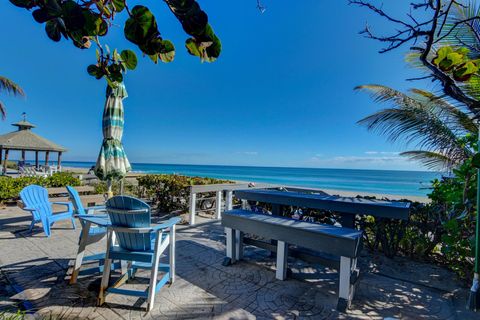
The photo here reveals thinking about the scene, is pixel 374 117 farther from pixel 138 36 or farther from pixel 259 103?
pixel 259 103

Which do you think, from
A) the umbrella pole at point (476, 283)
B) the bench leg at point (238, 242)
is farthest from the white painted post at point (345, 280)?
the bench leg at point (238, 242)

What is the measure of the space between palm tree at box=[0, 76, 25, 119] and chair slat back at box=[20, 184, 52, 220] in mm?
7175

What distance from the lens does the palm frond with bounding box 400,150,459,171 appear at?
4.15 metres

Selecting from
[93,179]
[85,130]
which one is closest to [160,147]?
[85,130]

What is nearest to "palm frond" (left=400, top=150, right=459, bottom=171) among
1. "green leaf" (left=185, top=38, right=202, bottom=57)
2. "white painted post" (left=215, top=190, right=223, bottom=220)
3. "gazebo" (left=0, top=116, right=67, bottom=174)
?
"white painted post" (left=215, top=190, right=223, bottom=220)

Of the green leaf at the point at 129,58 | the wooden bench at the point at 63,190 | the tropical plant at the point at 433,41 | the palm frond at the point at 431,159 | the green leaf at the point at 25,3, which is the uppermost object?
the tropical plant at the point at 433,41

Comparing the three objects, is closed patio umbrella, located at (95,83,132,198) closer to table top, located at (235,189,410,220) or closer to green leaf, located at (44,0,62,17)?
table top, located at (235,189,410,220)

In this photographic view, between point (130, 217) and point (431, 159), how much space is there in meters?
5.25

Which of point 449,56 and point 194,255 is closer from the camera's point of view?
point 449,56

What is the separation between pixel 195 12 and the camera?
2.30 feet

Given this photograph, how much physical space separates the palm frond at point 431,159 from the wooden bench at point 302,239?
9.79 feet

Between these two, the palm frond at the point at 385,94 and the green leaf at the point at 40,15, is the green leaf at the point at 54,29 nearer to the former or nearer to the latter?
the green leaf at the point at 40,15

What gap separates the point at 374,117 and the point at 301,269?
293 cm

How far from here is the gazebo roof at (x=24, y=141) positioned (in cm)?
1416
